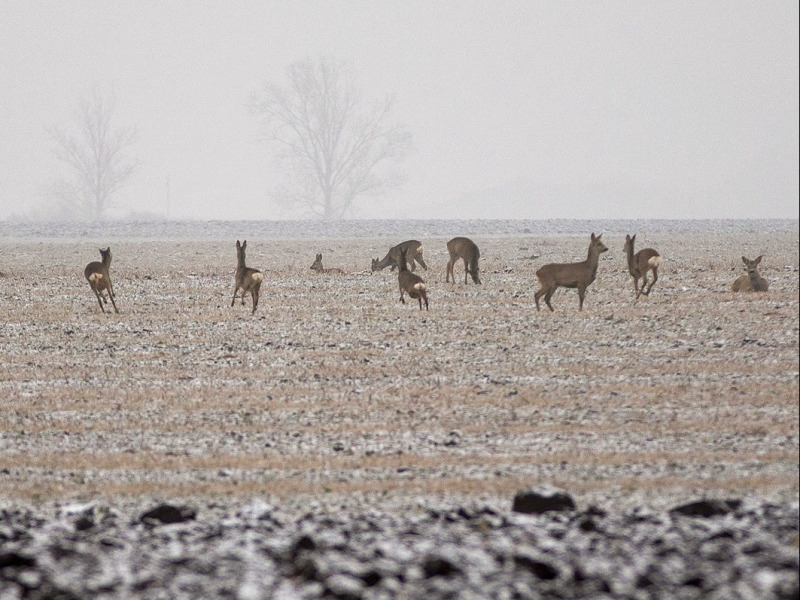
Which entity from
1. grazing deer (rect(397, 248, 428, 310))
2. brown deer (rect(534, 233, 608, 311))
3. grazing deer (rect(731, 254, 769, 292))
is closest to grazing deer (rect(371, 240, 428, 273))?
grazing deer (rect(397, 248, 428, 310))

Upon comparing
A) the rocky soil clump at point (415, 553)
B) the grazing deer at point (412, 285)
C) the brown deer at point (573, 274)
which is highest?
the brown deer at point (573, 274)

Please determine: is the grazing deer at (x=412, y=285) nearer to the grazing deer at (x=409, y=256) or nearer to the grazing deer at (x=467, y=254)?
the grazing deer at (x=467, y=254)

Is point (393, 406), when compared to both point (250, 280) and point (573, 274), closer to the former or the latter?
point (573, 274)

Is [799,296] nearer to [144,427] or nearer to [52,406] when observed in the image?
[144,427]

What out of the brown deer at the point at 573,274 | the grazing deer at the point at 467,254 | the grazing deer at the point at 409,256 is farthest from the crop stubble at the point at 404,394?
the grazing deer at the point at 409,256

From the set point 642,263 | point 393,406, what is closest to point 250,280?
point 642,263

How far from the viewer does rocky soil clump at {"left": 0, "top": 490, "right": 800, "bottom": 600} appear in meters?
6.94

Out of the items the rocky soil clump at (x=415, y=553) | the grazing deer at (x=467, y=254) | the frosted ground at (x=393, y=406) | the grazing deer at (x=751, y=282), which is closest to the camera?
the rocky soil clump at (x=415, y=553)

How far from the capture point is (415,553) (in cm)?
760

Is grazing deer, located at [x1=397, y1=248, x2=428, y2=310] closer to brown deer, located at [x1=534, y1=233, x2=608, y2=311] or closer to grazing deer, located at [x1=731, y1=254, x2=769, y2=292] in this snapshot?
brown deer, located at [x1=534, y1=233, x2=608, y2=311]

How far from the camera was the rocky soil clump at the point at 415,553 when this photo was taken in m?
6.94

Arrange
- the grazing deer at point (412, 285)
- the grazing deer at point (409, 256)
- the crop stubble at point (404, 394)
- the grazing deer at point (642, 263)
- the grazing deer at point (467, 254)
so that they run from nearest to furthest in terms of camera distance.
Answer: the crop stubble at point (404, 394), the grazing deer at point (412, 285), the grazing deer at point (642, 263), the grazing deer at point (467, 254), the grazing deer at point (409, 256)

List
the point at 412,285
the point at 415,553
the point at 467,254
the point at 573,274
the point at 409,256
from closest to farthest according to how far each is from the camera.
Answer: the point at 415,553
the point at 573,274
the point at 412,285
the point at 467,254
the point at 409,256

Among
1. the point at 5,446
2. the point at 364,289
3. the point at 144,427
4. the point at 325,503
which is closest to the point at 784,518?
the point at 325,503
